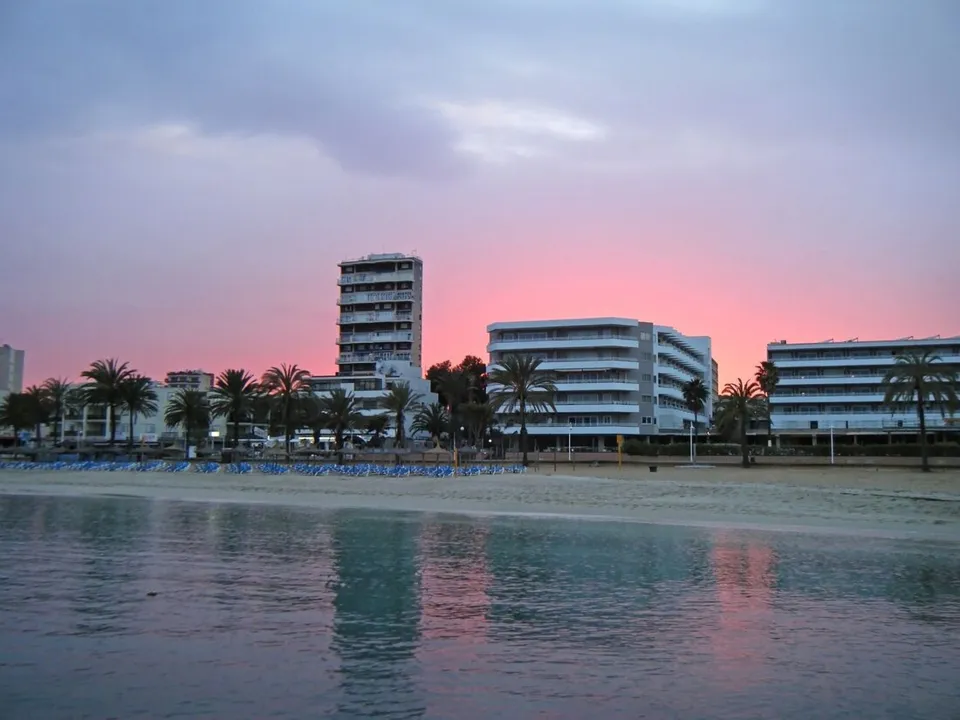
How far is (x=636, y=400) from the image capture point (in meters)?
110

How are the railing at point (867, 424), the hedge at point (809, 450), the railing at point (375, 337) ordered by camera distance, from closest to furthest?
the hedge at point (809, 450), the railing at point (867, 424), the railing at point (375, 337)


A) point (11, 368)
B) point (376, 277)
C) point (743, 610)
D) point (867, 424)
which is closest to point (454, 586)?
point (743, 610)

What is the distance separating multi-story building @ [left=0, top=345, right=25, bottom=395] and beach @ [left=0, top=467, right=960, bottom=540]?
10719cm

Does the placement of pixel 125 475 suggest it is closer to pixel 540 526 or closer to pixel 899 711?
pixel 540 526

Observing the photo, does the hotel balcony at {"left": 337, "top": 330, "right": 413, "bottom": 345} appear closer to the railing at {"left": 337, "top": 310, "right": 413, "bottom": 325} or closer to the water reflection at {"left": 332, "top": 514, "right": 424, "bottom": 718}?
the railing at {"left": 337, "top": 310, "right": 413, "bottom": 325}

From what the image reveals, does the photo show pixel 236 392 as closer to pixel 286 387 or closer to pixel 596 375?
pixel 286 387

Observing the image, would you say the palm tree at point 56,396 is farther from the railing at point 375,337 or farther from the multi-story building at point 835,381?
the multi-story building at point 835,381

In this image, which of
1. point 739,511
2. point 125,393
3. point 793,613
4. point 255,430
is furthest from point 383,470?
point 255,430

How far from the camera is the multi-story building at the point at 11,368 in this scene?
155 metres

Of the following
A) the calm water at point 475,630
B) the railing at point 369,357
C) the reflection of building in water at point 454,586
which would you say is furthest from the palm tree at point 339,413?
the calm water at point 475,630

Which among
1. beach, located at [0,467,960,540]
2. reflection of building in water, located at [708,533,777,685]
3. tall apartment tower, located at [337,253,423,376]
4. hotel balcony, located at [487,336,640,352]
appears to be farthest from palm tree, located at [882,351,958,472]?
tall apartment tower, located at [337,253,423,376]

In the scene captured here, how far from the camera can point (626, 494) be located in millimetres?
42750

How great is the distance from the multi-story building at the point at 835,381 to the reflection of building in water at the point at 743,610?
319ft

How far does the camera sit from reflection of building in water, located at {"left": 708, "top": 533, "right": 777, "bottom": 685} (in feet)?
38.4
